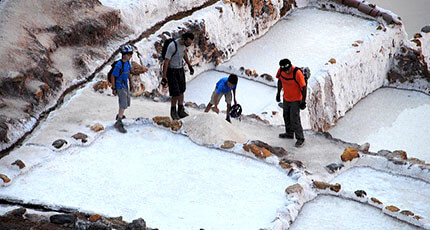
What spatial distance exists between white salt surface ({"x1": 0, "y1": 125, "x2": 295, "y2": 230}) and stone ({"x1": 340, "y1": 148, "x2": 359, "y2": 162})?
1275 mm

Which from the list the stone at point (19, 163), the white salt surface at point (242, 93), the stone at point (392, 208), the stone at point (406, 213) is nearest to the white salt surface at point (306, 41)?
the white salt surface at point (242, 93)

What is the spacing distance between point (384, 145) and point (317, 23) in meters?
5.23

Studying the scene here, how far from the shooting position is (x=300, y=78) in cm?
1083

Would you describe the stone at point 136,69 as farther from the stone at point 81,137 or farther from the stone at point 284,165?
the stone at point 284,165

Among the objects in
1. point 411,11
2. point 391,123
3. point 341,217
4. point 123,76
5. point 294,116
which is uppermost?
point 123,76

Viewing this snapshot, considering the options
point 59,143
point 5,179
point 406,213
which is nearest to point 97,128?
point 59,143

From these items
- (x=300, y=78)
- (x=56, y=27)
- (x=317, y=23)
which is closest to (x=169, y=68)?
(x=300, y=78)

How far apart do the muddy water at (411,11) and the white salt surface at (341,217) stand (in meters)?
16.3

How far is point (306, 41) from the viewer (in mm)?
18094

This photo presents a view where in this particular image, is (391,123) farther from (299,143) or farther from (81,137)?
(81,137)

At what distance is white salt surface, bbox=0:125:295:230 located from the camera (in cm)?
867

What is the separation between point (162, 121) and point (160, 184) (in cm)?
176

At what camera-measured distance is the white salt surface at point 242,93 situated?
14.4m

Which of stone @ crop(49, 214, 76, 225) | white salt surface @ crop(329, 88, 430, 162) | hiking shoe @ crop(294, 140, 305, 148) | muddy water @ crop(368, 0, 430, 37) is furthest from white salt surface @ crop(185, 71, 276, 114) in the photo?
muddy water @ crop(368, 0, 430, 37)
